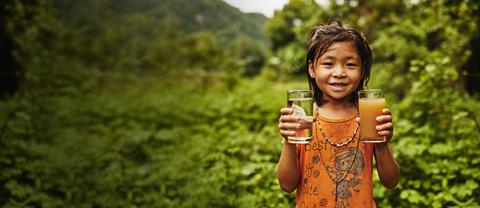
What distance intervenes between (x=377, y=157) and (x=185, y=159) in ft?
9.50

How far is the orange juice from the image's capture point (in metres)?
1.67

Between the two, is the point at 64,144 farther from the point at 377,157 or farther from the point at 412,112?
the point at 377,157

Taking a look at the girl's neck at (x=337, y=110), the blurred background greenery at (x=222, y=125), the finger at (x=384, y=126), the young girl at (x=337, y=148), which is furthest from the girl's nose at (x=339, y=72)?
the blurred background greenery at (x=222, y=125)

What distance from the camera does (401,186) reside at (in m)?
3.55

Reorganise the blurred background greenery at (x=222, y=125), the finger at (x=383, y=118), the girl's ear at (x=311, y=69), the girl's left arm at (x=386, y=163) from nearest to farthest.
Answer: the finger at (x=383, y=118)
the girl's left arm at (x=386, y=163)
the girl's ear at (x=311, y=69)
the blurred background greenery at (x=222, y=125)

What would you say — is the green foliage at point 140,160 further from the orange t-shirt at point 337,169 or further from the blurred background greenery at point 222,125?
the orange t-shirt at point 337,169

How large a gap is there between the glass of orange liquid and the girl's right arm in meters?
0.25

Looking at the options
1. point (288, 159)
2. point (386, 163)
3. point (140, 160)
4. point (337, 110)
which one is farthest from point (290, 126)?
point (140, 160)

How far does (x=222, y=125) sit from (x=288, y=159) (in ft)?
14.5

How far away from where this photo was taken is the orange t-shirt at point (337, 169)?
1839 millimetres

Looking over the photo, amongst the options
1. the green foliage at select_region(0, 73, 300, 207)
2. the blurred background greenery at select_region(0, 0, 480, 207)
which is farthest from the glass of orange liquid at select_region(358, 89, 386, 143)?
the green foliage at select_region(0, 73, 300, 207)

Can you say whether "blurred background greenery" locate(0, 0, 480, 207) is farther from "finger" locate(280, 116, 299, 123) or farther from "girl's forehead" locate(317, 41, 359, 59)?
"finger" locate(280, 116, 299, 123)

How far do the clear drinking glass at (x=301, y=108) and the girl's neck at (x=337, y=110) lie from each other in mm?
230

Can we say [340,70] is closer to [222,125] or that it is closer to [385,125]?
[385,125]
